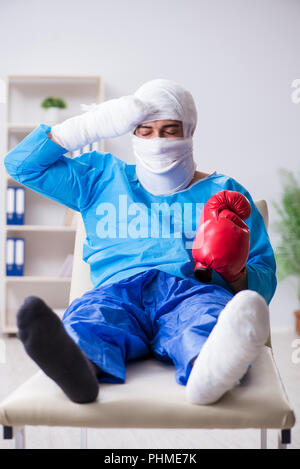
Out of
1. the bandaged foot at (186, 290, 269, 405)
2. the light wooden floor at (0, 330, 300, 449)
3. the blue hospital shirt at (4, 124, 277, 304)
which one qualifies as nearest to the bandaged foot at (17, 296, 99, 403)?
the bandaged foot at (186, 290, 269, 405)

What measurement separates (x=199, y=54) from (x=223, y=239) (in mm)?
2511

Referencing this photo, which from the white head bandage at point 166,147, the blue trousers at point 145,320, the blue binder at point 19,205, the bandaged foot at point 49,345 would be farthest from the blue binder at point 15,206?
the bandaged foot at point 49,345

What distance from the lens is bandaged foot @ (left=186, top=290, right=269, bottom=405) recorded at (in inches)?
33.3

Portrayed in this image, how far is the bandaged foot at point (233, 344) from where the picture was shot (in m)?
0.85

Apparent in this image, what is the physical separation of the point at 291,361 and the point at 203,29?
2.12m

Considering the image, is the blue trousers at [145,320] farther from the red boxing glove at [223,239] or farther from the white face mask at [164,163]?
the white face mask at [164,163]

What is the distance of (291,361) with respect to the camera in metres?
2.82

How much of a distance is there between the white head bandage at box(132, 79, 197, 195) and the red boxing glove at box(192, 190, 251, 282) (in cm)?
20

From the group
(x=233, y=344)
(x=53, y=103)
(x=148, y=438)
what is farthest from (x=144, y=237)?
(x=53, y=103)

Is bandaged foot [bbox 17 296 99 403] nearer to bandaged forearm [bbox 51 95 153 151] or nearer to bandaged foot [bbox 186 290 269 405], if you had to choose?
bandaged foot [bbox 186 290 269 405]

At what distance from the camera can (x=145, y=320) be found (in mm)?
1239

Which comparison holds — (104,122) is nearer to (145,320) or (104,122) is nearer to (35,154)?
(35,154)

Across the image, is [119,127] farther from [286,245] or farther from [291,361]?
[286,245]

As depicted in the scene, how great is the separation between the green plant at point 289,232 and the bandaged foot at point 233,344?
2.60 m
